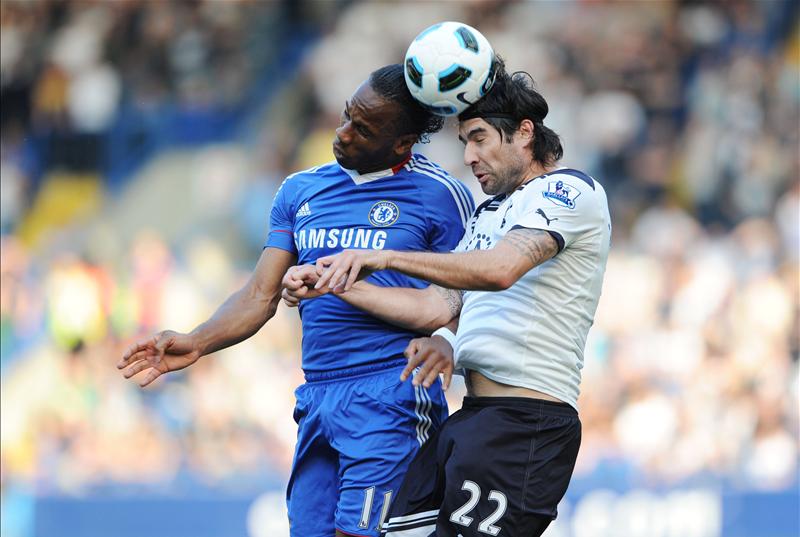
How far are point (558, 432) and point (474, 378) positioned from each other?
15.0 inches

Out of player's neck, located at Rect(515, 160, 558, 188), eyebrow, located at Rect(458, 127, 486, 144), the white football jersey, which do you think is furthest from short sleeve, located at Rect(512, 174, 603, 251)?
eyebrow, located at Rect(458, 127, 486, 144)

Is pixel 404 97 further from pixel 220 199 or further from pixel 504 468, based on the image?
pixel 220 199

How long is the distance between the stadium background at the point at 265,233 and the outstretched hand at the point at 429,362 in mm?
6319

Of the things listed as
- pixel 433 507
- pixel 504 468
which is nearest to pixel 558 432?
pixel 504 468

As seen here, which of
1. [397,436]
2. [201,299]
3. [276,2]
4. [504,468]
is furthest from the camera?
[276,2]

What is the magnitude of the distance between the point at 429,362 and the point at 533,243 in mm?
580

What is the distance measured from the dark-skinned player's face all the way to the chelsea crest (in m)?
0.17

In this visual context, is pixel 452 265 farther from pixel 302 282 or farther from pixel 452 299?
pixel 452 299

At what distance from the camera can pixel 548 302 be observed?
4.53 meters

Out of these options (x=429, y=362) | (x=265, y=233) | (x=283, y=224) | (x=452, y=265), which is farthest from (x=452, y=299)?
(x=265, y=233)

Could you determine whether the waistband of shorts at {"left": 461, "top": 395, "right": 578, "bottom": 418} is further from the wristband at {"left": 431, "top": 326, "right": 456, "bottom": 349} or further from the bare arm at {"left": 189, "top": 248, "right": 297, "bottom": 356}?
the bare arm at {"left": 189, "top": 248, "right": 297, "bottom": 356}

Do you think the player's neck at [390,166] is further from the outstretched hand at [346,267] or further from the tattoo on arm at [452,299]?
the outstretched hand at [346,267]

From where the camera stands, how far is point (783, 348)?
38.0 feet

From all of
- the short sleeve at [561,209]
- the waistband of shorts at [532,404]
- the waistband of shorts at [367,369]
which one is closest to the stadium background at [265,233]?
the waistband of shorts at [367,369]
